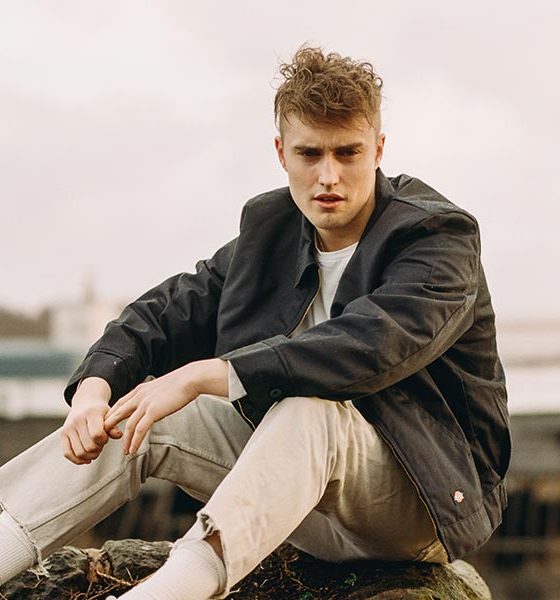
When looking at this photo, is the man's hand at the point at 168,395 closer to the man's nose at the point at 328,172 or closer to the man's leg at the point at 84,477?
the man's leg at the point at 84,477

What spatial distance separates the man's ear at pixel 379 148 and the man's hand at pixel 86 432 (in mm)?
991

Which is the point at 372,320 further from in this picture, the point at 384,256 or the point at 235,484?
the point at 235,484

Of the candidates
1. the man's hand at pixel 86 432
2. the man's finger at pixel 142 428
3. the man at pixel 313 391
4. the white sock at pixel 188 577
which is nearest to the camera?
the white sock at pixel 188 577

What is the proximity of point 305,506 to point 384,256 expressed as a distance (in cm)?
75

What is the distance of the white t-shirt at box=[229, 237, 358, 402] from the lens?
3436 mm

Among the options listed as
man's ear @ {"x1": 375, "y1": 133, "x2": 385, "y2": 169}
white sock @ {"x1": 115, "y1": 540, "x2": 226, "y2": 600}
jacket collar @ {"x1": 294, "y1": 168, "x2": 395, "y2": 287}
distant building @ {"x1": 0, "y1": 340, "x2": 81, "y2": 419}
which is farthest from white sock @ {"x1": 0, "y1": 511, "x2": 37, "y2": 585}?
distant building @ {"x1": 0, "y1": 340, "x2": 81, "y2": 419}

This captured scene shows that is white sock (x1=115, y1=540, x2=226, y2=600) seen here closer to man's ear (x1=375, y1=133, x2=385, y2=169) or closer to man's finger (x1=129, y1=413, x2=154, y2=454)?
man's finger (x1=129, y1=413, x2=154, y2=454)

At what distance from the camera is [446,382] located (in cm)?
334

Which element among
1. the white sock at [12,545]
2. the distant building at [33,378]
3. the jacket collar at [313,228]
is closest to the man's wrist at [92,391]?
the white sock at [12,545]

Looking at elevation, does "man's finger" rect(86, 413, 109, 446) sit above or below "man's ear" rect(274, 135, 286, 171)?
below

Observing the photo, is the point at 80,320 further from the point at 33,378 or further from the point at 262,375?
the point at 262,375

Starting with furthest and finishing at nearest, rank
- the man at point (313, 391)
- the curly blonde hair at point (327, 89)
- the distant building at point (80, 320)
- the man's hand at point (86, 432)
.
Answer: the distant building at point (80, 320) → the curly blonde hair at point (327, 89) → the man's hand at point (86, 432) → the man at point (313, 391)

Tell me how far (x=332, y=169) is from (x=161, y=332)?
2.46 ft

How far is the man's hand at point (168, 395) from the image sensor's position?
297 centimetres
